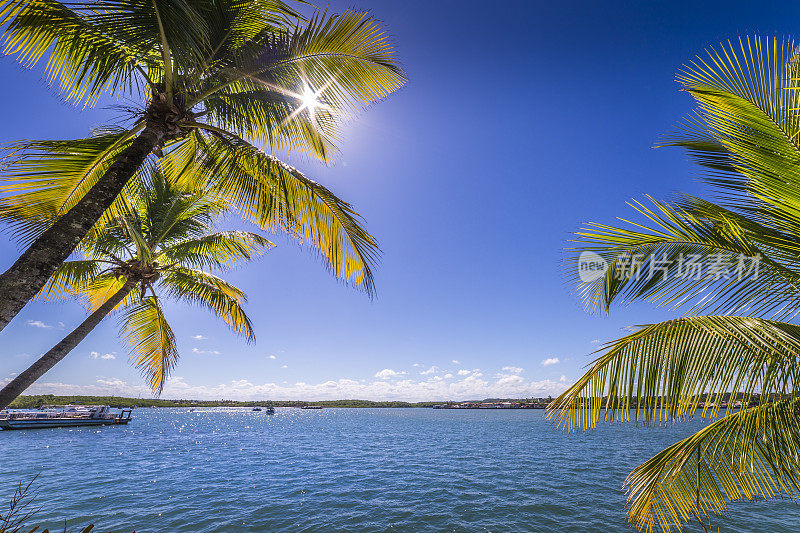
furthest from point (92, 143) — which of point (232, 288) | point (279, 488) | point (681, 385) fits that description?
point (279, 488)

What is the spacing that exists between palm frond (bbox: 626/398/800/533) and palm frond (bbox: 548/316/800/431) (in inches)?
16.1

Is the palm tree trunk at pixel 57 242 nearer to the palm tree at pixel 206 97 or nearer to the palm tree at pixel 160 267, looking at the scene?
the palm tree at pixel 206 97

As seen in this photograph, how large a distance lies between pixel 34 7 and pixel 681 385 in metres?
7.27

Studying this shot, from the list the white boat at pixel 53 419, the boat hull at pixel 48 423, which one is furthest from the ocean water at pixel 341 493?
the white boat at pixel 53 419

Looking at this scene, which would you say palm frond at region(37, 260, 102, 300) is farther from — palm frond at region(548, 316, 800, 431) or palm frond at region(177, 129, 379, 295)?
palm frond at region(548, 316, 800, 431)

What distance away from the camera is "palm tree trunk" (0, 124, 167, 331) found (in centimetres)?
285

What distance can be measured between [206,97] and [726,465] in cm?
757

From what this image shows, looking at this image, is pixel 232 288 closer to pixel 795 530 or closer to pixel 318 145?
pixel 318 145

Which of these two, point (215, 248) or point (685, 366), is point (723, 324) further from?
point (215, 248)

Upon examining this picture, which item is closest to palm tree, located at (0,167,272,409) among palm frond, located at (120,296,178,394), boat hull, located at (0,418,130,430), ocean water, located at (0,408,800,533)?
palm frond, located at (120,296,178,394)

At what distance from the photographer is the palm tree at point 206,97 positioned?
363cm

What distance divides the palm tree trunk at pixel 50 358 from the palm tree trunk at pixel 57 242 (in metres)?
2.28

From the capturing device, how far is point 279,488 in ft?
52.0

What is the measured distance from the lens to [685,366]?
2541 mm
